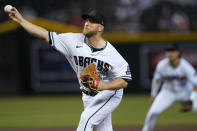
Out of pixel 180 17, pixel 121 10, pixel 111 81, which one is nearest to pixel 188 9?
pixel 180 17

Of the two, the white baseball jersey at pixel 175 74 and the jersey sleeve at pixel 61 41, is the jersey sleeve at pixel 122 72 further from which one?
the white baseball jersey at pixel 175 74

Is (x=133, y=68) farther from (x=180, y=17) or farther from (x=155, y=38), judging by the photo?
(x=180, y=17)

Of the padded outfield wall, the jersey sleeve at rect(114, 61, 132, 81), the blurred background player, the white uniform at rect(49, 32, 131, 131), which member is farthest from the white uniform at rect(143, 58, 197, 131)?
the padded outfield wall

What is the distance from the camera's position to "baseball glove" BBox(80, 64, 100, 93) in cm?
592

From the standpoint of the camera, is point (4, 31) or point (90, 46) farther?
point (4, 31)

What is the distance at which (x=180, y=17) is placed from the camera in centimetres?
1691

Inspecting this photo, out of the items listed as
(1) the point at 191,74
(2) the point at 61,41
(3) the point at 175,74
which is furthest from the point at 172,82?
(2) the point at 61,41

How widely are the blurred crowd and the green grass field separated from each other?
2.58 m

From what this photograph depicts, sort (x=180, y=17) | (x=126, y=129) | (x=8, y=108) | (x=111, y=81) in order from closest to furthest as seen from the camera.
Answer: (x=111, y=81)
(x=126, y=129)
(x=8, y=108)
(x=180, y=17)

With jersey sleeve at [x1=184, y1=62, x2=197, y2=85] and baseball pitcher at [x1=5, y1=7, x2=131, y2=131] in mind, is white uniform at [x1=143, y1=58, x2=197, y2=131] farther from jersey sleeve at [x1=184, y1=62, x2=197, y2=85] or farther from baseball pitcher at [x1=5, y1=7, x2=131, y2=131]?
baseball pitcher at [x1=5, y1=7, x2=131, y2=131]

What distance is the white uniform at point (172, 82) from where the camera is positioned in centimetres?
948

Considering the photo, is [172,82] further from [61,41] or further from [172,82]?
[61,41]

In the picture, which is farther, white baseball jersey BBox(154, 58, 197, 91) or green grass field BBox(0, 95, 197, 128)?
green grass field BBox(0, 95, 197, 128)

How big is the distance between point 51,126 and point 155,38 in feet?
23.6
